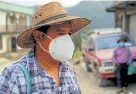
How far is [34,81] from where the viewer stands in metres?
2.65

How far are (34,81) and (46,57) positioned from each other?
0.27 meters

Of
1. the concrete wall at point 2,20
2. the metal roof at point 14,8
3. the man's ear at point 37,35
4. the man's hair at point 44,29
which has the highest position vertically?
the metal roof at point 14,8

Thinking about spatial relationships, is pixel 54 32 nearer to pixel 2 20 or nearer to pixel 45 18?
pixel 45 18

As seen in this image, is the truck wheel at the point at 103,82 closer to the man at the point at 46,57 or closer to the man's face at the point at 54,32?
the man at the point at 46,57

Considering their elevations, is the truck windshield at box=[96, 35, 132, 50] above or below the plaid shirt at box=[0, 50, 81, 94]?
above

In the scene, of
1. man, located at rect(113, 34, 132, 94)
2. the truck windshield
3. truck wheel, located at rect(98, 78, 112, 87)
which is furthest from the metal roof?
man, located at rect(113, 34, 132, 94)

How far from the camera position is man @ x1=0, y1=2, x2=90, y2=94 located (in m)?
2.62

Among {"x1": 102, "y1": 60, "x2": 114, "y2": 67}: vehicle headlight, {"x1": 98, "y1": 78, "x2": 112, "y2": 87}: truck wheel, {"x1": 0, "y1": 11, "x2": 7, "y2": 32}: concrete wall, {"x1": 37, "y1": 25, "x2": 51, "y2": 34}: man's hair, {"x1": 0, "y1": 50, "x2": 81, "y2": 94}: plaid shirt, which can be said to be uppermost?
{"x1": 0, "y1": 11, "x2": 7, "y2": 32}: concrete wall

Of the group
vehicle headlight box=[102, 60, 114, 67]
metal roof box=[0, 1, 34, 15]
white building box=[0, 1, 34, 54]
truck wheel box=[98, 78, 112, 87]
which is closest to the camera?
vehicle headlight box=[102, 60, 114, 67]

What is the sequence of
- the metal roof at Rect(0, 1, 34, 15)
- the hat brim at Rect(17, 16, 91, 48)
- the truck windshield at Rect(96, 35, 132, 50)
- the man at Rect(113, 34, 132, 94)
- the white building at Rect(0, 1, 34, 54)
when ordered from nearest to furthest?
the hat brim at Rect(17, 16, 91, 48), the man at Rect(113, 34, 132, 94), the truck windshield at Rect(96, 35, 132, 50), the white building at Rect(0, 1, 34, 54), the metal roof at Rect(0, 1, 34, 15)

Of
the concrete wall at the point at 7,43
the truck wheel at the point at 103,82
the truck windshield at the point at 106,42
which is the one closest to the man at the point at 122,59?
the truck wheel at the point at 103,82

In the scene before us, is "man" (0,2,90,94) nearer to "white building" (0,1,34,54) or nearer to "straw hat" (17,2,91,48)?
"straw hat" (17,2,91,48)

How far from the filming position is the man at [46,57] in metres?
2.62

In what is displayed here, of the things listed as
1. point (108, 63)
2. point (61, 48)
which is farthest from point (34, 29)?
point (108, 63)
